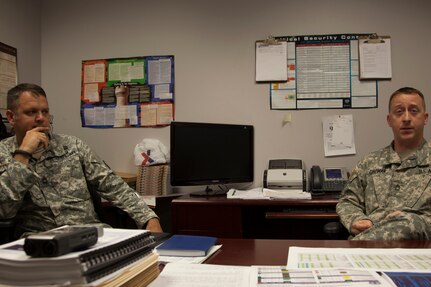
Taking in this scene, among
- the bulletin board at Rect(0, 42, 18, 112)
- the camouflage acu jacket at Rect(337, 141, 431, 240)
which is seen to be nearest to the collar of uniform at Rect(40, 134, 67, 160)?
the bulletin board at Rect(0, 42, 18, 112)

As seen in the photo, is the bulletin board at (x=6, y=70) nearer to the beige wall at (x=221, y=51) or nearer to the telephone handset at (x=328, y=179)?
the beige wall at (x=221, y=51)

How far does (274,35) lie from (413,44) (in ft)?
3.36

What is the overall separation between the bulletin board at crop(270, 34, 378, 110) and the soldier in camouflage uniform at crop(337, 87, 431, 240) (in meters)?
0.77

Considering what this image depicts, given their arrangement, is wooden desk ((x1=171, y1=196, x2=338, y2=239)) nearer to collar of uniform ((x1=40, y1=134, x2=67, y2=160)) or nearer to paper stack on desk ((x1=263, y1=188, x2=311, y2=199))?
paper stack on desk ((x1=263, y1=188, x2=311, y2=199))

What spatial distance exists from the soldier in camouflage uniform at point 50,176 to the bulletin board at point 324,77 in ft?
4.76

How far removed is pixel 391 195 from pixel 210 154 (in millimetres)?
1201

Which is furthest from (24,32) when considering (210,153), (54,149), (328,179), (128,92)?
(328,179)

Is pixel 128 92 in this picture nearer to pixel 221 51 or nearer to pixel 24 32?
pixel 221 51

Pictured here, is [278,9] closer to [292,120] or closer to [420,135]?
[292,120]

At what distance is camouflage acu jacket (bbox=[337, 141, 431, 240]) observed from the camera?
1.51 m

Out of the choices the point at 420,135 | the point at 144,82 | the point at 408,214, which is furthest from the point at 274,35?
the point at 408,214

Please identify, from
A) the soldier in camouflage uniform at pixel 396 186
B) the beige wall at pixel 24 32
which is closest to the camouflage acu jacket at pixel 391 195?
the soldier in camouflage uniform at pixel 396 186

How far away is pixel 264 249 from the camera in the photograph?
3.66 ft

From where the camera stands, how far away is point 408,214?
1530 millimetres
